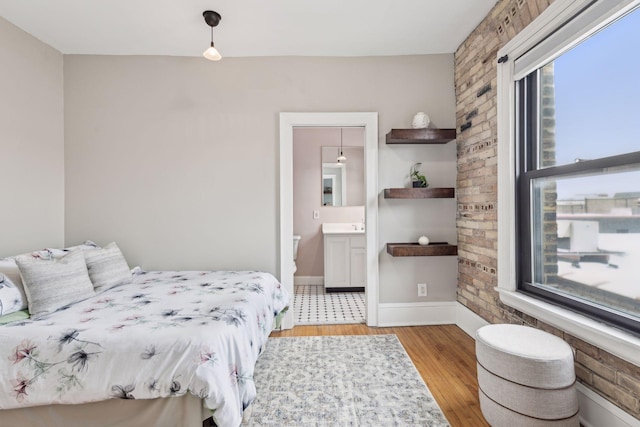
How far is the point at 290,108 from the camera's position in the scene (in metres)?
3.05

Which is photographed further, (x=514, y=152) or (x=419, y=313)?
(x=419, y=313)

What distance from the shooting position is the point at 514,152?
222cm

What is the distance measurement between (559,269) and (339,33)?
243cm

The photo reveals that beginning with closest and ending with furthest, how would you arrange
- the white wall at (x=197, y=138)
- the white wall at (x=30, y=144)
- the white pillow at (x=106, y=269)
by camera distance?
the white pillow at (x=106, y=269) → the white wall at (x=30, y=144) → the white wall at (x=197, y=138)

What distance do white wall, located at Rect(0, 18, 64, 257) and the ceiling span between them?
0.69ft

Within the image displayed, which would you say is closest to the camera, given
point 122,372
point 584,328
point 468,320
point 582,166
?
point 122,372

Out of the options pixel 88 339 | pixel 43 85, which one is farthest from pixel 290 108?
pixel 88 339

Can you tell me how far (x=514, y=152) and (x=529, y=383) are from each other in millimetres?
1492

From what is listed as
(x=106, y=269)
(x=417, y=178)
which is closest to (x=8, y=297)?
(x=106, y=269)

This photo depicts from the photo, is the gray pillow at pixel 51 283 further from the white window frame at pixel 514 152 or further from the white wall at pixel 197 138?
the white window frame at pixel 514 152

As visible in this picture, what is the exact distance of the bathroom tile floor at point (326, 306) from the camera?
3299mm

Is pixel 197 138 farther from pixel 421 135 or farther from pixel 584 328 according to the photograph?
pixel 584 328

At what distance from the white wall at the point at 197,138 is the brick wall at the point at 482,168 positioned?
331mm

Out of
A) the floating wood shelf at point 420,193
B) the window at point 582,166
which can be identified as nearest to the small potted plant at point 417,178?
the floating wood shelf at point 420,193
